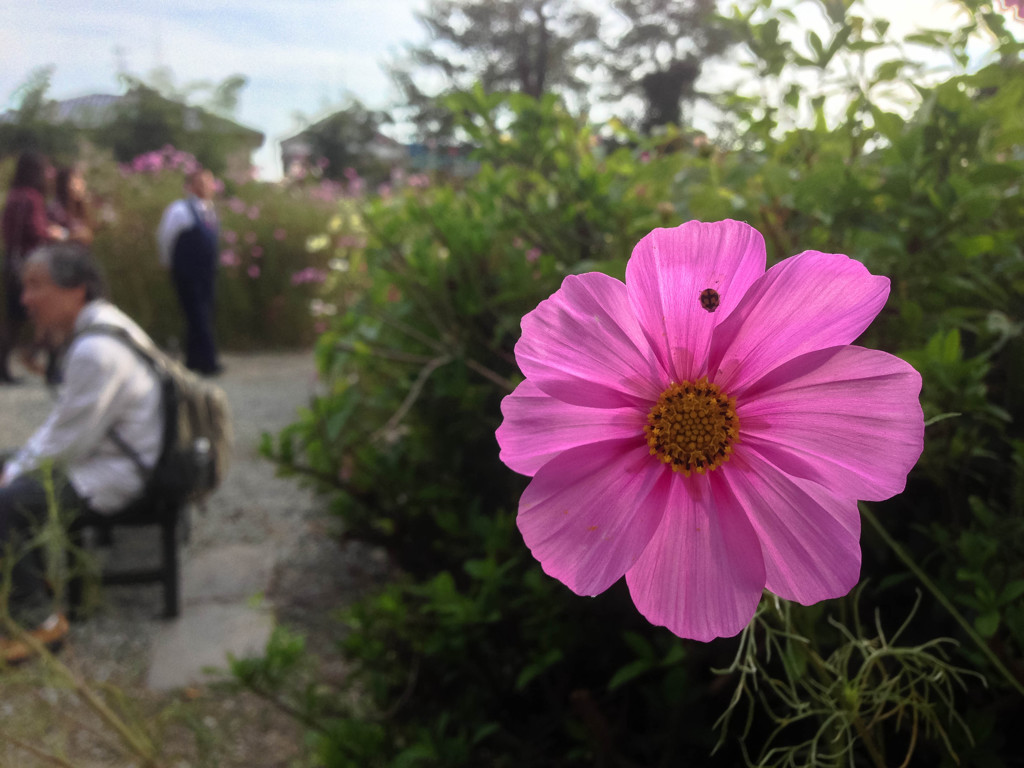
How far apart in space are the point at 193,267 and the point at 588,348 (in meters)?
8.52

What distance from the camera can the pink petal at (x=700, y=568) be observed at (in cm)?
35

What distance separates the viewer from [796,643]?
62 centimetres

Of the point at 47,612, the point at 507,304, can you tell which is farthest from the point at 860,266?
the point at 47,612

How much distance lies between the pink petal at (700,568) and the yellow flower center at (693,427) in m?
0.01

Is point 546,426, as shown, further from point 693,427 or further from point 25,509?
point 25,509

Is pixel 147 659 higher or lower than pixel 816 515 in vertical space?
lower

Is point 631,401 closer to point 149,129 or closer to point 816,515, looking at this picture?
point 816,515

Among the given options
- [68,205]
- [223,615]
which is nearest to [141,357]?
[223,615]

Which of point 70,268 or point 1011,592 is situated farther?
point 70,268

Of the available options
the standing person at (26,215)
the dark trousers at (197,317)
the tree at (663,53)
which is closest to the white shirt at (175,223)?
the dark trousers at (197,317)

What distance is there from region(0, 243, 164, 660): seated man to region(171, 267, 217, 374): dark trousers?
5000 millimetres

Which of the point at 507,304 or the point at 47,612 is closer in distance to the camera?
the point at 507,304

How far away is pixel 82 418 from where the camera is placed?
9.36ft

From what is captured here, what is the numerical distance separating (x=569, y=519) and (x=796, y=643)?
0.35 m
